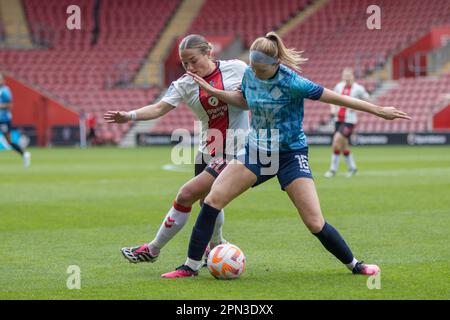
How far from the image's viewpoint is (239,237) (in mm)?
11250

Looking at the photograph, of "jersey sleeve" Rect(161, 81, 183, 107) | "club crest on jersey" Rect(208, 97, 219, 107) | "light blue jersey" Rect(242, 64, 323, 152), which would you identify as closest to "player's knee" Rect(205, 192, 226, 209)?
"light blue jersey" Rect(242, 64, 323, 152)

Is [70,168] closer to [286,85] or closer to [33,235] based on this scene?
[33,235]

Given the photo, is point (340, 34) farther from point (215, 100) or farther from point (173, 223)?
point (173, 223)

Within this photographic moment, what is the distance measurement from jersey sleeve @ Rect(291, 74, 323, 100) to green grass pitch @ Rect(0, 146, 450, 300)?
1540 mm

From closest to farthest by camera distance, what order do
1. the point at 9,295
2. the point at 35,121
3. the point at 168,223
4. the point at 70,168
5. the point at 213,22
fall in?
the point at 9,295
the point at 168,223
the point at 70,168
the point at 35,121
the point at 213,22

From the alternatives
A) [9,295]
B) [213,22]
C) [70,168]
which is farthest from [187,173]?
[213,22]

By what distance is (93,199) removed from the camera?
16250 millimetres

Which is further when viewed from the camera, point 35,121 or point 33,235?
point 35,121

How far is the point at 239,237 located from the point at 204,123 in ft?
8.22

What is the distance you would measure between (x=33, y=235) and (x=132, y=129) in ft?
106

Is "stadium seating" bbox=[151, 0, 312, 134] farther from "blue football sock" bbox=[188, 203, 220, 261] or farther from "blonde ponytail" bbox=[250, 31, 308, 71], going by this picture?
"blonde ponytail" bbox=[250, 31, 308, 71]

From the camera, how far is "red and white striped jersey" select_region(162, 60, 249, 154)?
8852mm
